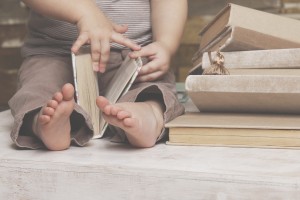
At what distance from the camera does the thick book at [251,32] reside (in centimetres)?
92

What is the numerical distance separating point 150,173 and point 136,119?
9 centimetres

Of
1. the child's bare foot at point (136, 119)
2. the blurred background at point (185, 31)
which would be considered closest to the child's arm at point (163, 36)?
the child's bare foot at point (136, 119)

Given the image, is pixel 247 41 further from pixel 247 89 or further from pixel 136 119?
pixel 136 119

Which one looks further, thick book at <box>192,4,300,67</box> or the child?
thick book at <box>192,4,300,67</box>

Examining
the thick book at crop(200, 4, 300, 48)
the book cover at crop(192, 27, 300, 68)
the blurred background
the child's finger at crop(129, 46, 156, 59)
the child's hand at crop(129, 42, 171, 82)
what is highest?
the thick book at crop(200, 4, 300, 48)

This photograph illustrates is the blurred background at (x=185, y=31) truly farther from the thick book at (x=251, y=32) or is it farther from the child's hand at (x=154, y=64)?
the child's hand at (x=154, y=64)

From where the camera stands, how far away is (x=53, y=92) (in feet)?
2.94

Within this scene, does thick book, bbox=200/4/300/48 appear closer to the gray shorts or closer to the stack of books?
the stack of books

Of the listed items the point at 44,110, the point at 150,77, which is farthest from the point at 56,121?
the point at 150,77

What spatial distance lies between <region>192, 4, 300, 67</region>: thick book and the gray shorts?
0.43ft

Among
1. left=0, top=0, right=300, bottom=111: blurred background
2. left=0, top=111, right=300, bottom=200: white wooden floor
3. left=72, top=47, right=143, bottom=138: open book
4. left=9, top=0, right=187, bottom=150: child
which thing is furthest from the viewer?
left=0, top=0, right=300, bottom=111: blurred background

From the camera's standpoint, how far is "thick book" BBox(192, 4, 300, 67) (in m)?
0.92

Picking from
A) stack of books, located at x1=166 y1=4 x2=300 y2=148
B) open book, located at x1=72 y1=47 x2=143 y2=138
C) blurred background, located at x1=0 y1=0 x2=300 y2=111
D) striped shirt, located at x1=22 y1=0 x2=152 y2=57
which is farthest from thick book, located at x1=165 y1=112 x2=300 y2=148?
blurred background, located at x1=0 y1=0 x2=300 y2=111

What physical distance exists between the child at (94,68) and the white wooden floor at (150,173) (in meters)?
0.04
